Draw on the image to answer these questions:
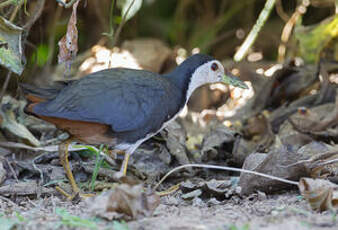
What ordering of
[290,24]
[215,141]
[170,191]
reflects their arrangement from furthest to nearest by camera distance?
1. [290,24]
2. [215,141]
3. [170,191]

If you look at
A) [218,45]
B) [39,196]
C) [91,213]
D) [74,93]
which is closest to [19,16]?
[74,93]

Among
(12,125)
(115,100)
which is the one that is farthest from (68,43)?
(12,125)

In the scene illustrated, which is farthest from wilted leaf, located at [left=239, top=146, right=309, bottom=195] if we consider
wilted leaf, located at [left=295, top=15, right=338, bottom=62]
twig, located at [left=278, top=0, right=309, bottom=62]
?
twig, located at [left=278, top=0, right=309, bottom=62]

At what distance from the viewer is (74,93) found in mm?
3299

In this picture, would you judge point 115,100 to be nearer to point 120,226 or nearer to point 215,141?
point 120,226

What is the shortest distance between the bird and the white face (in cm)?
26

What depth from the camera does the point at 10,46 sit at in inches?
138

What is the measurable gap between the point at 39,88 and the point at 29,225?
121 cm

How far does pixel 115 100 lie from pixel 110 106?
0.06 metres

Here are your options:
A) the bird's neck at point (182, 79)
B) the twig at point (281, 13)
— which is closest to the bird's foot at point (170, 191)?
the bird's neck at point (182, 79)

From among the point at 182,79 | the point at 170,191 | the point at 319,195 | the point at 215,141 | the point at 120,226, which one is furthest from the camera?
the point at 215,141

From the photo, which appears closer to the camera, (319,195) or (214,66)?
(319,195)

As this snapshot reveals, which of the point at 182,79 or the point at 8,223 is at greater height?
the point at 182,79

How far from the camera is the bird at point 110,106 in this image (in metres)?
3.21
